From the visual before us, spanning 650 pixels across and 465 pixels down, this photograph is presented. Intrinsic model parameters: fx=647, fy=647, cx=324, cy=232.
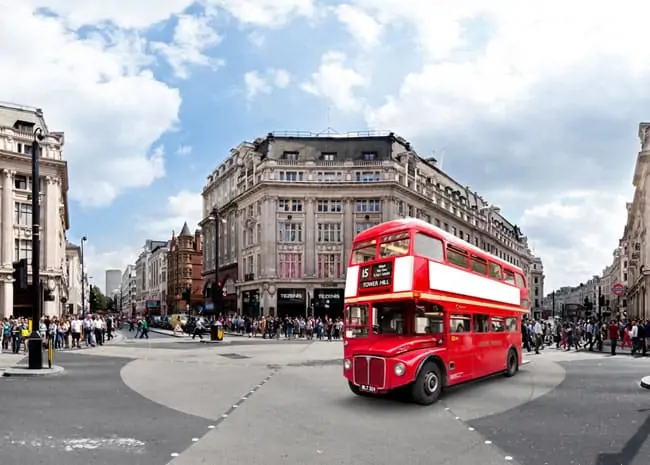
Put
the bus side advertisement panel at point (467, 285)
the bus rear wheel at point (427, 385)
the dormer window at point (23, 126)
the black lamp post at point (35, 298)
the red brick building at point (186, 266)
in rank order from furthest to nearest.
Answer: the red brick building at point (186, 266), the dormer window at point (23, 126), the black lamp post at point (35, 298), the bus side advertisement panel at point (467, 285), the bus rear wheel at point (427, 385)

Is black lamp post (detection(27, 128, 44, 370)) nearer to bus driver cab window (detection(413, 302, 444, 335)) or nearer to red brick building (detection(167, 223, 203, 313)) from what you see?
bus driver cab window (detection(413, 302, 444, 335))

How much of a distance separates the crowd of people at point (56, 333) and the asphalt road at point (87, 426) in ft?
48.2

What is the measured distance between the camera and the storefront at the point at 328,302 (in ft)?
219

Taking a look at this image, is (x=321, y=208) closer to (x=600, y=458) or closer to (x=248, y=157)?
(x=248, y=157)

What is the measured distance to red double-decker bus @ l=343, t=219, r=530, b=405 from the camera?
13.6m

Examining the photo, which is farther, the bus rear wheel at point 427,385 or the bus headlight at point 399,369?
the bus rear wheel at point 427,385

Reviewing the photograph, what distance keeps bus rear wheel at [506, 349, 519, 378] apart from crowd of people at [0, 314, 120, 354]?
20.0 meters

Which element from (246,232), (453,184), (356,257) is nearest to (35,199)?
(356,257)

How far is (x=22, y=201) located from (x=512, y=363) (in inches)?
2058

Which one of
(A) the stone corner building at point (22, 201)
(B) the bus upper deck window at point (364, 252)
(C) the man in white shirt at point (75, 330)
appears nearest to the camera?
(B) the bus upper deck window at point (364, 252)

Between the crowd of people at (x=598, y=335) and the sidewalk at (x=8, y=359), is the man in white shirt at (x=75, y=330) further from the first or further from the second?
the crowd of people at (x=598, y=335)

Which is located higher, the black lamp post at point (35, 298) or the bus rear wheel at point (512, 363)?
the black lamp post at point (35, 298)

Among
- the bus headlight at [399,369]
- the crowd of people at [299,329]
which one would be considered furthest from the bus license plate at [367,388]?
the crowd of people at [299,329]

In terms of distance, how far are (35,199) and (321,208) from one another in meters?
48.6
